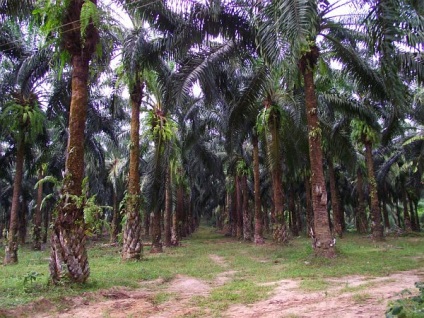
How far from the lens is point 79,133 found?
380 inches

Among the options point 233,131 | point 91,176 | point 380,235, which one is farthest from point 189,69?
point 91,176

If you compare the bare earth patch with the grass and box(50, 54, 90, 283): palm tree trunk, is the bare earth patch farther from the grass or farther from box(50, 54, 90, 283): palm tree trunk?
box(50, 54, 90, 283): palm tree trunk

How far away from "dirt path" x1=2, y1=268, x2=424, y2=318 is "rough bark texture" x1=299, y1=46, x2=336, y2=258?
10.6 ft

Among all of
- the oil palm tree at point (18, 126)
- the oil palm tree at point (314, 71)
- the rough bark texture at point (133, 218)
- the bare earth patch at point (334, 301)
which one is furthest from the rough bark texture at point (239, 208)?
the bare earth patch at point (334, 301)

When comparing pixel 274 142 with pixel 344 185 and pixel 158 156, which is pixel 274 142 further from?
pixel 344 185

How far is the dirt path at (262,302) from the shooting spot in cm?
649

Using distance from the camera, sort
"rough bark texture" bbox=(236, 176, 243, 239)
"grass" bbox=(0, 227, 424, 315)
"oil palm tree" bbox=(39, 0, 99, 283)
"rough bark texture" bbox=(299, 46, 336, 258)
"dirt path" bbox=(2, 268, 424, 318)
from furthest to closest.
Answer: "rough bark texture" bbox=(236, 176, 243, 239) < "rough bark texture" bbox=(299, 46, 336, 258) < "oil palm tree" bbox=(39, 0, 99, 283) < "grass" bbox=(0, 227, 424, 315) < "dirt path" bbox=(2, 268, 424, 318)

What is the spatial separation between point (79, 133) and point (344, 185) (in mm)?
33159

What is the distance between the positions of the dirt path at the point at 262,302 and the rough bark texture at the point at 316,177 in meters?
3.24

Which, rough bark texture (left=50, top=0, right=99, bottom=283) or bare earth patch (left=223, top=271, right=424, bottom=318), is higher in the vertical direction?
rough bark texture (left=50, top=0, right=99, bottom=283)

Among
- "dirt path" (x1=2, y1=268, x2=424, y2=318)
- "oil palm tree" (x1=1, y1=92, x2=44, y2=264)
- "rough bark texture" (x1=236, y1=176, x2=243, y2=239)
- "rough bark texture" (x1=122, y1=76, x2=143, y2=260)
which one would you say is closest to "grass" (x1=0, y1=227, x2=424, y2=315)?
"dirt path" (x1=2, y1=268, x2=424, y2=318)

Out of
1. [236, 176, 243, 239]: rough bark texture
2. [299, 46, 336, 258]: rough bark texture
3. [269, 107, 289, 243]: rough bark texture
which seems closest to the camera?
[299, 46, 336, 258]: rough bark texture

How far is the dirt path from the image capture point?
6.49 meters

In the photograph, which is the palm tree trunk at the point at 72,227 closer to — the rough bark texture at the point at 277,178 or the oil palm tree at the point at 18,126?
the oil palm tree at the point at 18,126
